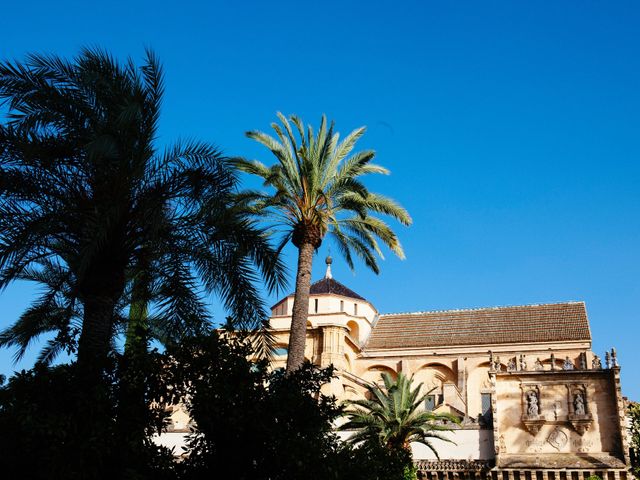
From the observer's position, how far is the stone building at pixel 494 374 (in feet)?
110

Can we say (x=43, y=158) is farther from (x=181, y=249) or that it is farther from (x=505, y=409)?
(x=505, y=409)

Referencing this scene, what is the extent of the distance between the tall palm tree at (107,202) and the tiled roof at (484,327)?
33.1 meters

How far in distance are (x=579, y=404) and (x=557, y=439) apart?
1866 mm

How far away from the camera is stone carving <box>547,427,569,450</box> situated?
3378 cm

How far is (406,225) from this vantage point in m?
21.4

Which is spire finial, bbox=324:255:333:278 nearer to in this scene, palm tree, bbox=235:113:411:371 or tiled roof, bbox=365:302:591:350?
tiled roof, bbox=365:302:591:350

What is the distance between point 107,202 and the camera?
40.1 ft

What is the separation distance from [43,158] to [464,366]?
35076 mm

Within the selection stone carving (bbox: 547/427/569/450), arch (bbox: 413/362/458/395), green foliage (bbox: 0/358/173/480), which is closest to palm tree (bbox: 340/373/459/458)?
stone carving (bbox: 547/427/569/450)

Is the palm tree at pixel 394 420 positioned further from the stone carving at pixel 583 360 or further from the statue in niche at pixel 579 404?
the stone carving at pixel 583 360

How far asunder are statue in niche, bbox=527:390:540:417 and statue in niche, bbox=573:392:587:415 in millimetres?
1621

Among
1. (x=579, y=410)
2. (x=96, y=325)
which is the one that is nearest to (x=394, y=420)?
(x=579, y=410)

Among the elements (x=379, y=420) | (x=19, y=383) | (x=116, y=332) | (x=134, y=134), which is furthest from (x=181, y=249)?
(x=379, y=420)

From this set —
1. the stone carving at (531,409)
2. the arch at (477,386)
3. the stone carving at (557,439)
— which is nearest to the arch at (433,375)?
the arch at (477,386)
